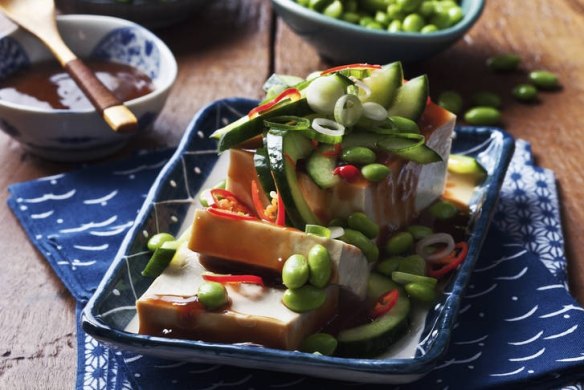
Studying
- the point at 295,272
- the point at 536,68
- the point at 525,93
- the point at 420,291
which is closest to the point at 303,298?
the point at 295,272

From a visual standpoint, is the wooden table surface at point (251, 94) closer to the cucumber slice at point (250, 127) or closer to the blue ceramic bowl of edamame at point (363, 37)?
the blue ceramic bowl of edamame at point (363, 37)

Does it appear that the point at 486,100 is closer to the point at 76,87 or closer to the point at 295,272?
the point at 76,87

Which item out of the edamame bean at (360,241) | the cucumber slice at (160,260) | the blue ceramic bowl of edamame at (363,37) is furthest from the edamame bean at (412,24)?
the cucumber slice at (160,260)

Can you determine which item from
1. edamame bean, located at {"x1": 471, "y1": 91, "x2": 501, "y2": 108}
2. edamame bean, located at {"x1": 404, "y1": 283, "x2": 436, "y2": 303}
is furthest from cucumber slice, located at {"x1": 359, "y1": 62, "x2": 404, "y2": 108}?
edamame bean, located at {"x1": 471, "y1": 91, "x2": 501, "y2": 108}

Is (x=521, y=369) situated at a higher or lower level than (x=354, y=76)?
lower

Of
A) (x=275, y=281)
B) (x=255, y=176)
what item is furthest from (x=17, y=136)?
(x=275, y=281)

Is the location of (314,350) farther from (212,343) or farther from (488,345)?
(488,345)

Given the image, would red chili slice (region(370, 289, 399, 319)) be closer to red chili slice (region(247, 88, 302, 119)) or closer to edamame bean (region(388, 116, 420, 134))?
edamame bean (region(388, 116, 420, 134))
